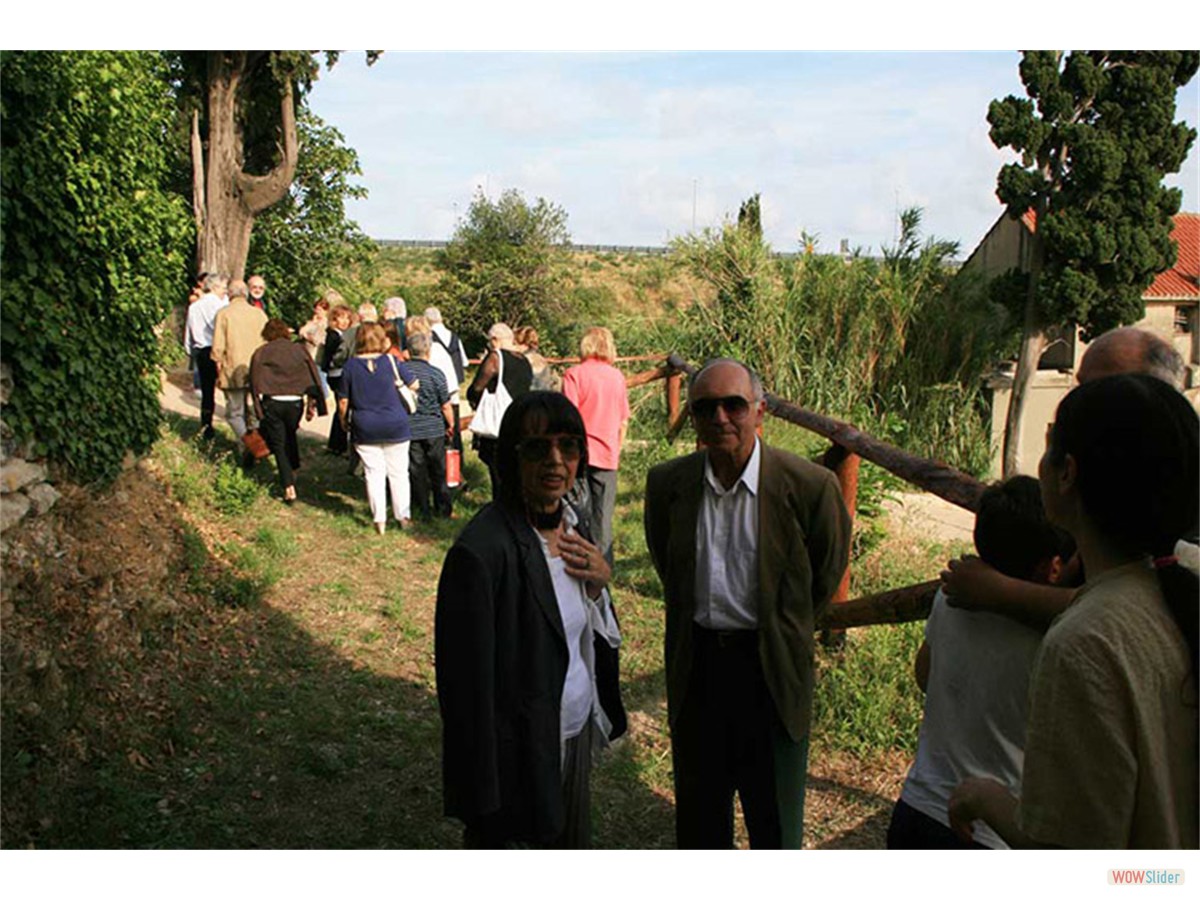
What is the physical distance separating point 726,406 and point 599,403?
3795 millimetres

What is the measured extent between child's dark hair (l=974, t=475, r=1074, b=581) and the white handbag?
20.3ft

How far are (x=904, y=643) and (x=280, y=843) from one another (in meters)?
3.28

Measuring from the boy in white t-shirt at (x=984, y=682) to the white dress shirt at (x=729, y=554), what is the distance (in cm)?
84

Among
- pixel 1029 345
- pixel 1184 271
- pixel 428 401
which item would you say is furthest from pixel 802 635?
pixel 1184 271

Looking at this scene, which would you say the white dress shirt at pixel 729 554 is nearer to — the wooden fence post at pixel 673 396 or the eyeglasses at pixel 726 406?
the eyeglasses at pixel 726 406

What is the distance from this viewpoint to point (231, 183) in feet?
64.0

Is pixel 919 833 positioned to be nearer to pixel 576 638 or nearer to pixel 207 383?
pixel 576 638

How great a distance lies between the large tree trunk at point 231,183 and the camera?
18953 millimetres

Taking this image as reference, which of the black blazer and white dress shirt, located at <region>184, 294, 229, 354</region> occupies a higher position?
white dress shirt, located at <region>184, 294, 229, 354</region>

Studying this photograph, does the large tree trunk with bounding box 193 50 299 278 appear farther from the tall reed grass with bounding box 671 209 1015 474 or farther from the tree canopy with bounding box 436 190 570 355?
the tree canopy with bounding box 436 190 570 355

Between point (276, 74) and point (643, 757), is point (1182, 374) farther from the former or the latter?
point (276, 74)

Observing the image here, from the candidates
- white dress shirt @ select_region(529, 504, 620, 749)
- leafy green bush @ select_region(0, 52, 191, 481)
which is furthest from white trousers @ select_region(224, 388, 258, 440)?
white dress shirt @ select_region(529, 504, 620, 749)

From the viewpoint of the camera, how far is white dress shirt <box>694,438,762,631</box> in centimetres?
323

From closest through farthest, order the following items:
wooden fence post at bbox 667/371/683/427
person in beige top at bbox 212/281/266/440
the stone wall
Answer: the stone wall → person in beige top at bbox 212/281/266/440 → wooden fence post at bbox 667/371/683/427
